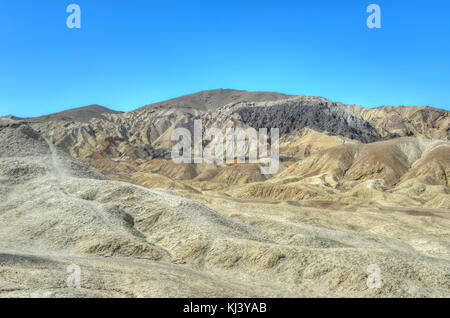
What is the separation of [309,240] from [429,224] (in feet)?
Answer: 73.8

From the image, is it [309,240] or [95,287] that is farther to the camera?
[309,240]

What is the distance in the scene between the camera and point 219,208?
39406mm

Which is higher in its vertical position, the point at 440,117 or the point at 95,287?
the point at 440,117

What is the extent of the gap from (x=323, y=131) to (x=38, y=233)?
13758cm

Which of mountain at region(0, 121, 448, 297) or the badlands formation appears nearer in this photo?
mountain at region(0, 121, 448, 297)

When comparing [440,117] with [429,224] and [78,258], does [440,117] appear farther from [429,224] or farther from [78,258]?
[78,258]

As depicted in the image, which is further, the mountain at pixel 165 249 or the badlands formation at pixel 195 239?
the badlands formation at pixel 195 239

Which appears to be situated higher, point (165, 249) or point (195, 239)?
point (195, 239)
